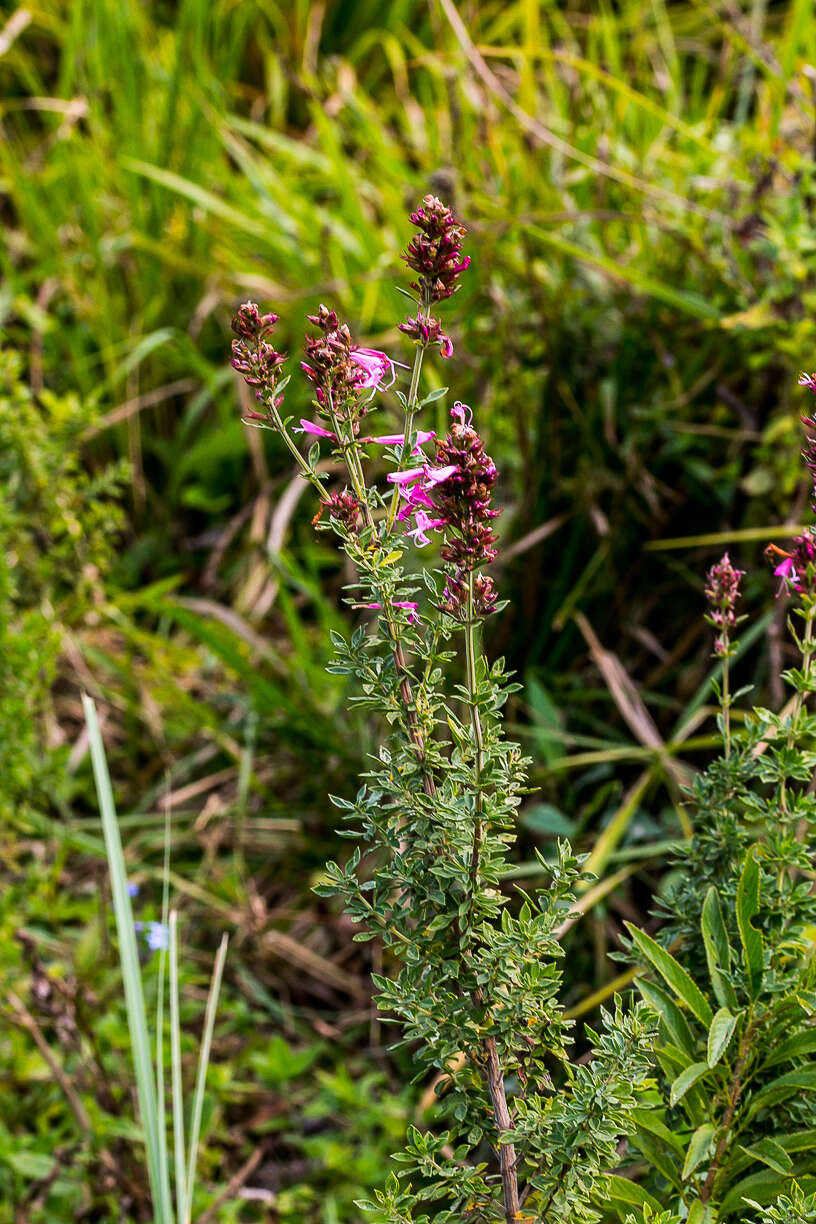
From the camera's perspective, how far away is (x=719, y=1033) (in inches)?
33.2

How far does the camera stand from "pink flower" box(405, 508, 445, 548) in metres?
0.79

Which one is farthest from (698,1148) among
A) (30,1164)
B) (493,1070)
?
(30,1164)

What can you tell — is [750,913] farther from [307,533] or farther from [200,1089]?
[307,533]

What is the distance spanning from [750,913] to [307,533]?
2.05 meters

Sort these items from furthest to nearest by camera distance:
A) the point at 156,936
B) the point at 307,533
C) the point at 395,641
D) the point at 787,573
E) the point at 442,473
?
the point at 307,533 < the point at 156,936 < the point at 787,573 < the point at 395,641 < the point at 442,473

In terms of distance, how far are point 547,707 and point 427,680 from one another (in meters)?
1.31

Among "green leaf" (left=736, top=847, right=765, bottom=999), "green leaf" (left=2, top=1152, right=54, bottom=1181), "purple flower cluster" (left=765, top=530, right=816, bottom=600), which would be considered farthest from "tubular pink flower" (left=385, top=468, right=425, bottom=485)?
"green leaf" (left=2, top=1152, right=54, bottom=1181)

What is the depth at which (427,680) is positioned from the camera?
0.85 metres

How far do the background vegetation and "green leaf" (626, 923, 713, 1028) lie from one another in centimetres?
89

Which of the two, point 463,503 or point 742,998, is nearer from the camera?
point 463,503

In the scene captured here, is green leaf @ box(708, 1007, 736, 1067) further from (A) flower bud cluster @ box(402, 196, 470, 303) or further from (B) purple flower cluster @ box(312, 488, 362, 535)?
(A) flower bud cluster @ box(402, 196, 470, 303)

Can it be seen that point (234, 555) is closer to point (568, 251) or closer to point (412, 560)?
point (412, 560)

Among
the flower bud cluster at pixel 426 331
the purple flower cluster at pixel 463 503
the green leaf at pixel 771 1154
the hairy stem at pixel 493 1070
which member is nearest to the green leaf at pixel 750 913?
the green leaf at pixel 771 1154

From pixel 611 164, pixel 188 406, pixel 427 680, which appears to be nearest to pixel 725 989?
pixel 427 680
